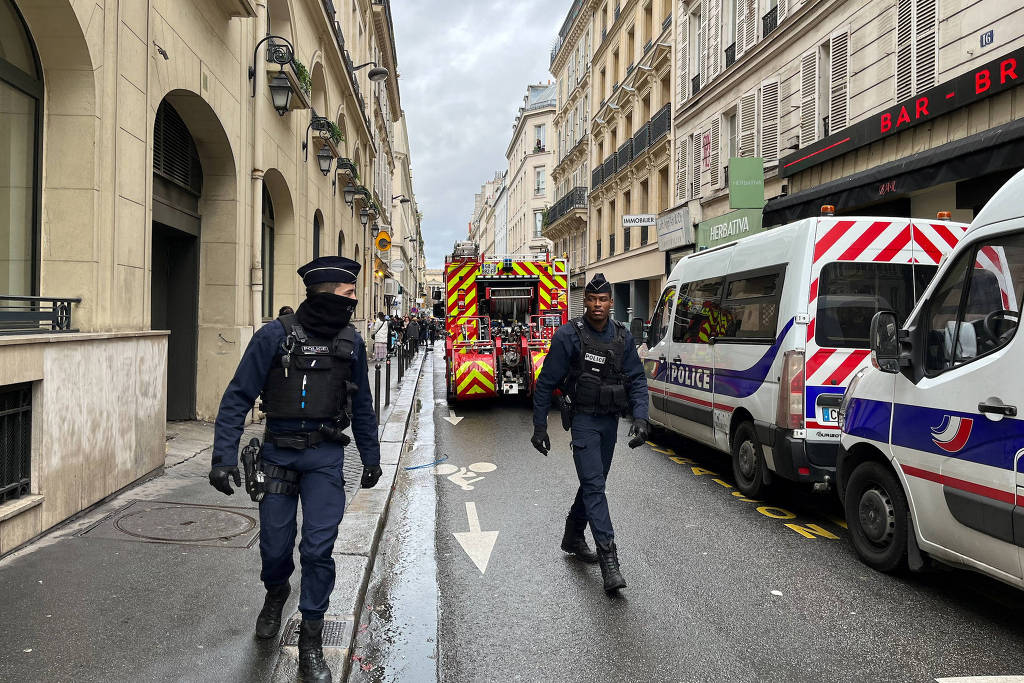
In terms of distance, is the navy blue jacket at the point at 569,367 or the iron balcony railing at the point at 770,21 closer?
the navy blue jacket at the point at 569,367

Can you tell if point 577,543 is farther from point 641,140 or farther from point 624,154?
point 624,154

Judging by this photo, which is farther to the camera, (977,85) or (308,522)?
(977,85)

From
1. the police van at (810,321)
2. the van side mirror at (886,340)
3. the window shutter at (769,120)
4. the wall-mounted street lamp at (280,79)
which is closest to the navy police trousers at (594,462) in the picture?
the van side mirror at (886,340)

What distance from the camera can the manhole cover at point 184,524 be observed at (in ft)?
16.4

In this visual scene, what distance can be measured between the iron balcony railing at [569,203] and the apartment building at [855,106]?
14388mm

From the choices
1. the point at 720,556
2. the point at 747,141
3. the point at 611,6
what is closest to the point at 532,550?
the point at 720,556

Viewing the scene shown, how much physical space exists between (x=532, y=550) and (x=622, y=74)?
27883mm

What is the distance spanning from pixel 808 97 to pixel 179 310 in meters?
12.9

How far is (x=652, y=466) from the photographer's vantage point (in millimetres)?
8281

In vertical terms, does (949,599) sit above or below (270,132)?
below

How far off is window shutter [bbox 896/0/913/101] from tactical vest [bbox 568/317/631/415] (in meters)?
10.3

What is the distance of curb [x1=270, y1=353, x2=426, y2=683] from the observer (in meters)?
3.38

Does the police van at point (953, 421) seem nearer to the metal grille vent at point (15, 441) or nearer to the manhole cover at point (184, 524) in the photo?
the manhole cover at point (184, 524)

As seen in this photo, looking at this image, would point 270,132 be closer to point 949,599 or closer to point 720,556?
point 720,556
